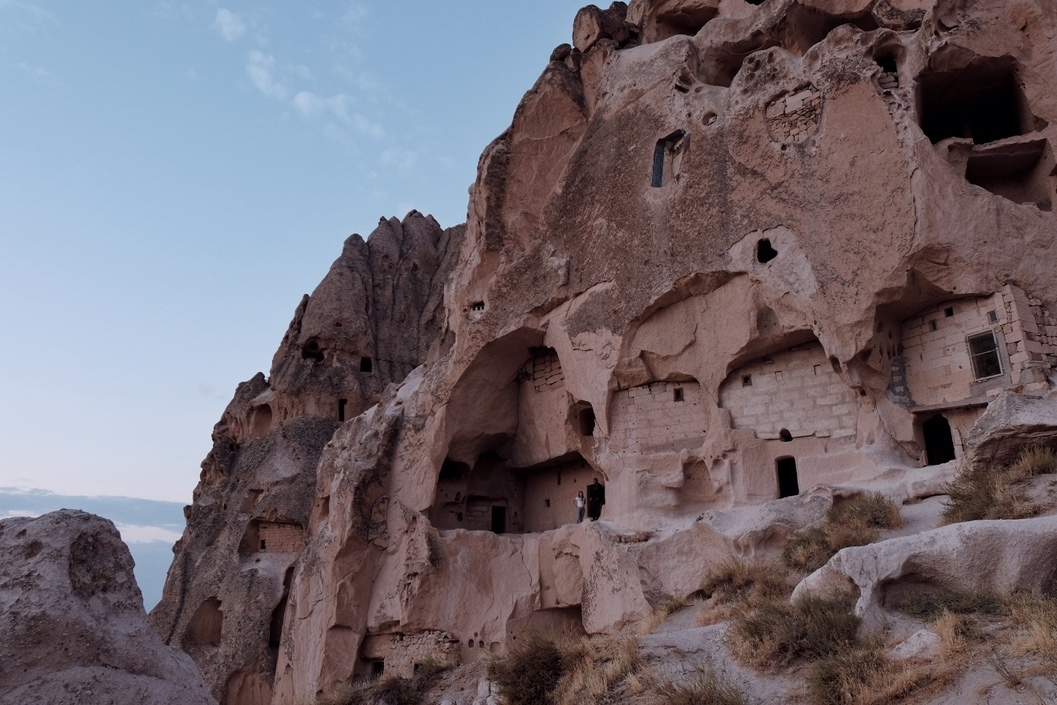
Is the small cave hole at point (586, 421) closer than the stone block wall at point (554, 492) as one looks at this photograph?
Yes

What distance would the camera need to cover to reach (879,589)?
6.09 meters

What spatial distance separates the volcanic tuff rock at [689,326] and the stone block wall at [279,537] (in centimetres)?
202

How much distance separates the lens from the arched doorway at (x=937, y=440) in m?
12.3

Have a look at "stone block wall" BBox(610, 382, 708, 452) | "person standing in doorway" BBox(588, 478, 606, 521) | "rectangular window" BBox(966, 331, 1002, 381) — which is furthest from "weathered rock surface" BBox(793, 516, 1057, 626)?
"person standing in doorway" BBox(588, 478, 606, 521)

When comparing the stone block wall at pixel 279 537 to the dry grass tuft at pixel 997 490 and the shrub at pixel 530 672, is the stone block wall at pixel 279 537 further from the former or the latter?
the dry grass tuft at pixel 997 490

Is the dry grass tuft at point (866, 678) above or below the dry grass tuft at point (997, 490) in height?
below

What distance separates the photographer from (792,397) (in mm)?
12820

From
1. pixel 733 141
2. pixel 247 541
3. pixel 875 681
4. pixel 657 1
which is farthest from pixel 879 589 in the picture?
pixel 247 541

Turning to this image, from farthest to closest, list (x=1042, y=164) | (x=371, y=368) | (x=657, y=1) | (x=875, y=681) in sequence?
(x=371, y=368), (x=657, y=1), (x=1042, y=164), (x=875, y=681)

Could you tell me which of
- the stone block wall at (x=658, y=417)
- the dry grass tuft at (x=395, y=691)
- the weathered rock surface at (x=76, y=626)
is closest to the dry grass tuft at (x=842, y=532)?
the stone block wall at (x=658, y=417)

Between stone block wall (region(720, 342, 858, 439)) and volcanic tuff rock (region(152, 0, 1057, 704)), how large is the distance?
41mm

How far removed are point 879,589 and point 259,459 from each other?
1918 centimetres

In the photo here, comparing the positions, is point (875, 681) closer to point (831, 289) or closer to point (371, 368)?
point (831, 289)

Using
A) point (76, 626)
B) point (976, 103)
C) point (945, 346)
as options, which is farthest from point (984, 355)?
point (76, 626)
